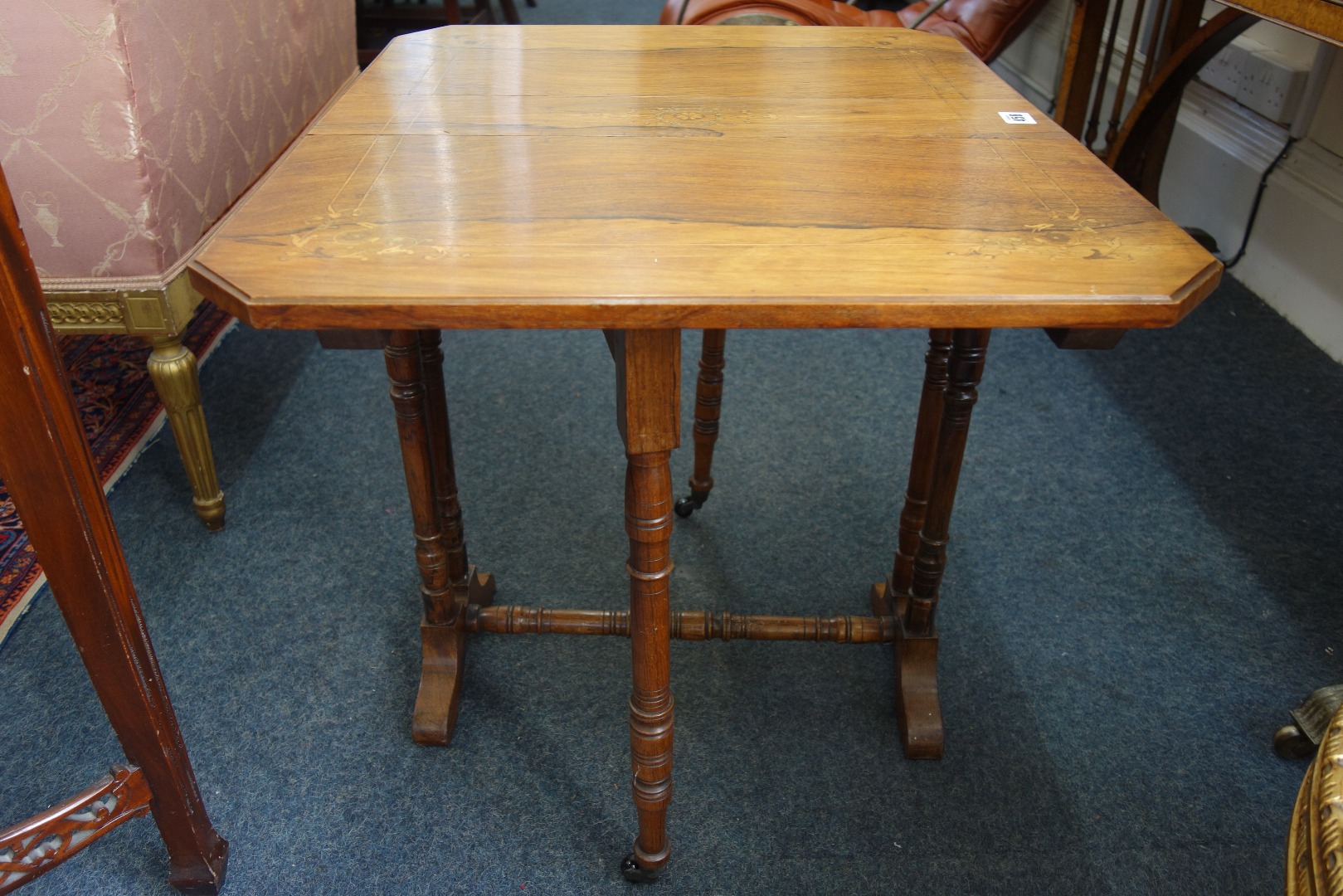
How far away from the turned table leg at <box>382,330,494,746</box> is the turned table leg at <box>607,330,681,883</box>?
0.26 metres

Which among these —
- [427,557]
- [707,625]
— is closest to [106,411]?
[427,557]

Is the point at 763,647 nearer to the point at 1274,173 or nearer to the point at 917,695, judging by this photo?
the point at 917,695

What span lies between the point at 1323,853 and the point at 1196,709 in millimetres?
828

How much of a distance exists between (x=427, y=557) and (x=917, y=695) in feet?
2.12

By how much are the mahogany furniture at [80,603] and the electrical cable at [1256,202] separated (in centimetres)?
247

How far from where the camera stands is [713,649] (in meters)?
1.48

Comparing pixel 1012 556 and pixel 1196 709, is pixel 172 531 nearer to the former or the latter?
pixel 1012 556

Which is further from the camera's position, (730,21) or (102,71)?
(730,21)

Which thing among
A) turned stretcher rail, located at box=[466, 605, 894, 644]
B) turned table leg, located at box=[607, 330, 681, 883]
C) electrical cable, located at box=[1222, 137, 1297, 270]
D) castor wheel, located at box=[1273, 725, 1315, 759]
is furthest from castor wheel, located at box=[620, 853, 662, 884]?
electrical cable, located at box=[1222, 137, 1297, 270]

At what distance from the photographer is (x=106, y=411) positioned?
1.95 m

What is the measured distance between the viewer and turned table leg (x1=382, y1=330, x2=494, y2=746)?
3.76 ft

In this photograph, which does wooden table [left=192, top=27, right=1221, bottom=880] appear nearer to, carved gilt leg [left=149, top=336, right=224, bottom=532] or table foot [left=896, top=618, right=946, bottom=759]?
table foot [left=896, top=618, right=946, bottom=759]

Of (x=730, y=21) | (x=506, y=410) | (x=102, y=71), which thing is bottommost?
(x=506, y=410)

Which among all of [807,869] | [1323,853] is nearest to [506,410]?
[807,869]
